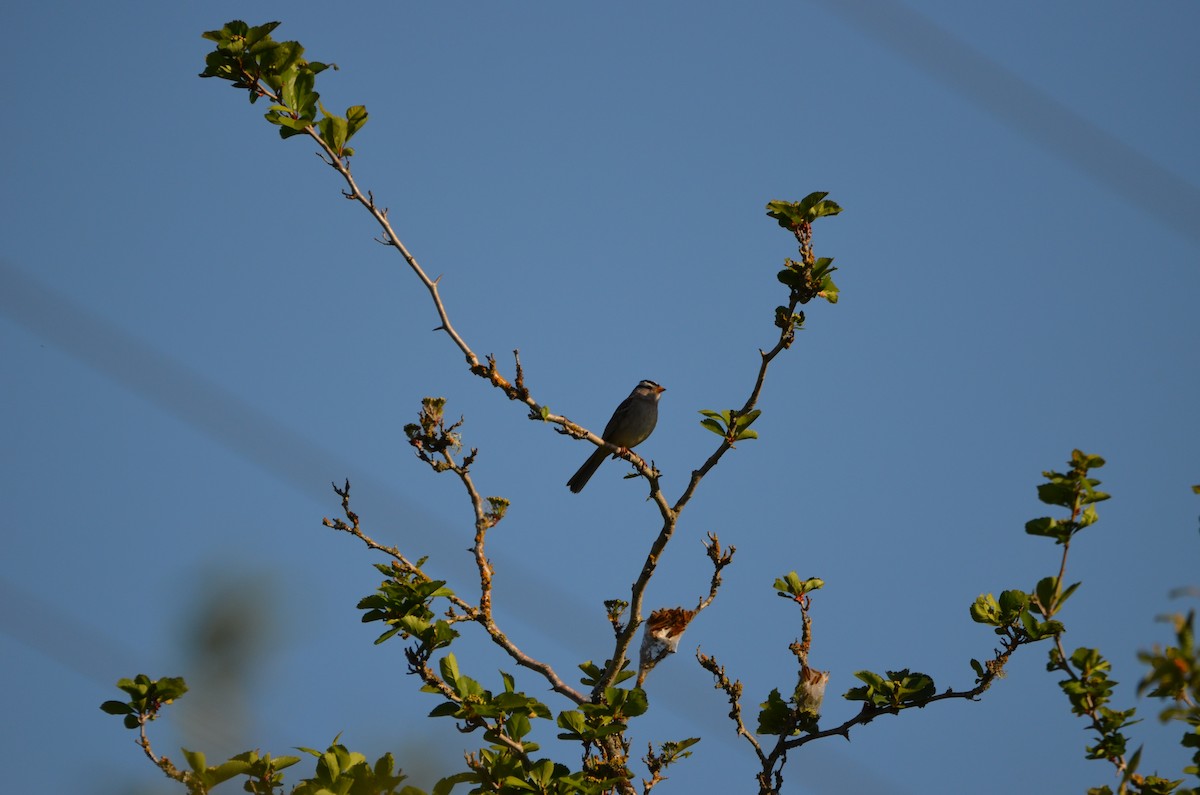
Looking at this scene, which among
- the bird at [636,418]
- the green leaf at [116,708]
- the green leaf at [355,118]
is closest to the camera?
the green leaf at [116,708]

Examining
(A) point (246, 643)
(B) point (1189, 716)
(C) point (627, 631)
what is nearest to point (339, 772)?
(C) point (627, 631)

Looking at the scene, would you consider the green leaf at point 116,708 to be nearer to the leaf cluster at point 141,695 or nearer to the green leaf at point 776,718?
the leaf cluster at point 141,695

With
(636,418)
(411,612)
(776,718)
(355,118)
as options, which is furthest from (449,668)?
(636,418)

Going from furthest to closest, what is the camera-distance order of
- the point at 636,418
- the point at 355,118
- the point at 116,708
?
the point at 636,418
the point at 355,118
the point at 116,708

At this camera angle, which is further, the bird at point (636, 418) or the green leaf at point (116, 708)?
the bird at point (636, 418)

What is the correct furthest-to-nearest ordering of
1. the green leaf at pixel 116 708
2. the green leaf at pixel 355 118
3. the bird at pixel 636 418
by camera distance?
the bird at pixel 636 418
the green leaf at pixel 355 118
the green leaf at pixel 116 708

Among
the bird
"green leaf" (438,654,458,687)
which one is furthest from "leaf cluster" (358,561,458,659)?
the bird

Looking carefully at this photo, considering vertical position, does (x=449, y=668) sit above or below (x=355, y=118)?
below

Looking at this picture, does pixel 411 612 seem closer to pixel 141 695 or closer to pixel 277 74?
pixel 141 695

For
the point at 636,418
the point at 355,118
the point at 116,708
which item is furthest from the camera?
the point at 636,418

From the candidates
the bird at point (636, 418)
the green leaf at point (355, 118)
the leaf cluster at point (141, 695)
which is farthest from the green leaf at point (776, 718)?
the bird at point (636, 418)

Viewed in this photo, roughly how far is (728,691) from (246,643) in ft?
27.4

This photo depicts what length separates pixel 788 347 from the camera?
5.88 meters

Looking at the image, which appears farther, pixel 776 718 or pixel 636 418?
pixel 636 418
